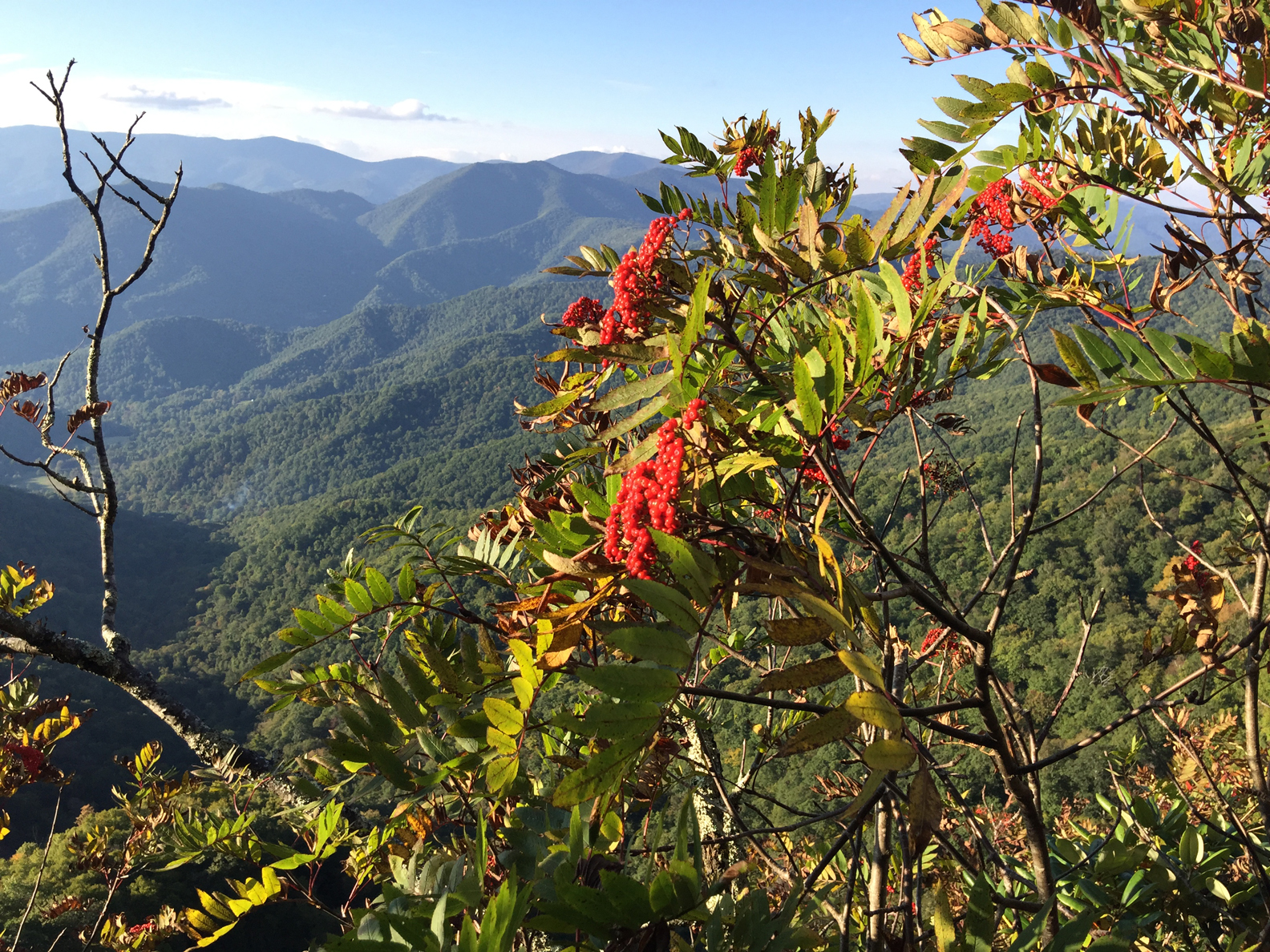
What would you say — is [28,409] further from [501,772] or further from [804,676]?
[804,676]

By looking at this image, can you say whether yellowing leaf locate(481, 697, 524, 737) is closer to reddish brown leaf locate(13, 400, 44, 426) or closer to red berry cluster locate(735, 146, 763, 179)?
red berry cluster locate(735, 146, 763, 179)

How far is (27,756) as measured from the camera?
405 cm

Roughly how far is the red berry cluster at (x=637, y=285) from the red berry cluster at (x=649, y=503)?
37cm

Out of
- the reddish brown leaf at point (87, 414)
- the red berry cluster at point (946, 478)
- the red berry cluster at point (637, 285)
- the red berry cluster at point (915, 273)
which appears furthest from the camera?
the reddish brown leaf at point (87, 414)

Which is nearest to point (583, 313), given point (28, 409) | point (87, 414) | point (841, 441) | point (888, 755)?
point (841, 441)

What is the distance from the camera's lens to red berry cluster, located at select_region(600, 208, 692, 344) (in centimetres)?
133

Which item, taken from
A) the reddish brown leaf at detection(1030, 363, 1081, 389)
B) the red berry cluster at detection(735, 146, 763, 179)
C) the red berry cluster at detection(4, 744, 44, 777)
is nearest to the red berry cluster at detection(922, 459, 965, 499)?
the red berry cluster at detection(735, 146, 763, 179)

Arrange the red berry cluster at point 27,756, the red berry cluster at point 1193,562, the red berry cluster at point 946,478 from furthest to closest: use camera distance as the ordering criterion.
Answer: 1. the red berry cluster at point 27,756
2. the red berry cluster at point 946,478
3. the red berry cluster at point 1193,562

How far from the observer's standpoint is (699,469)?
1.05m

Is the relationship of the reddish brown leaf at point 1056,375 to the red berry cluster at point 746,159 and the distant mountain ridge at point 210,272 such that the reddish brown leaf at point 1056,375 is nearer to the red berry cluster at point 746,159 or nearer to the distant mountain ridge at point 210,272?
the red berry cluster at point 746,159

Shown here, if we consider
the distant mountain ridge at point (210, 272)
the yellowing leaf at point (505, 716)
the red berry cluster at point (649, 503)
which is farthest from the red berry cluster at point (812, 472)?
the distant mountain ridge at point (210, 272)

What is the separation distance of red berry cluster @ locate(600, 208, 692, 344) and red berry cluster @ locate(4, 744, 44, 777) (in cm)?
463

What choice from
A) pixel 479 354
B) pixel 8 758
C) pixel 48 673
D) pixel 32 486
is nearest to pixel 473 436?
pixel 479 354

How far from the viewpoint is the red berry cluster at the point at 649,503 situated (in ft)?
3.08
